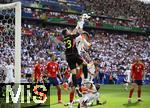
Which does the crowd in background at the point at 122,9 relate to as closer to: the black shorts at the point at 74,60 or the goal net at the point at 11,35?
the goal net at the point at 11,35

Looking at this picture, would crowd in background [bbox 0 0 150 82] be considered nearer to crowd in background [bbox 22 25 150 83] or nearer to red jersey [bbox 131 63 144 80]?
crowd in background [bbox 22 25 150 83]

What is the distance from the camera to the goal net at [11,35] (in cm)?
1267

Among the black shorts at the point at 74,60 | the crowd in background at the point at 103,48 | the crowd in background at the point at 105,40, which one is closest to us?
the black shorts at the point at 74,60

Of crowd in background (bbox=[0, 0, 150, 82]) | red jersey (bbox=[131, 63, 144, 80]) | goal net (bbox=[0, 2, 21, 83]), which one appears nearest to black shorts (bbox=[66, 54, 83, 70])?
goal net (bbox=[0, 2, 21, 83])

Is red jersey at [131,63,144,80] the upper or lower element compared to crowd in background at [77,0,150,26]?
lower

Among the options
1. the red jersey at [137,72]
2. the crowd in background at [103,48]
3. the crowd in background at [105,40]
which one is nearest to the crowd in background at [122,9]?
the crowd in background at [105,40]

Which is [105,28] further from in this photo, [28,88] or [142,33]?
[28,88]

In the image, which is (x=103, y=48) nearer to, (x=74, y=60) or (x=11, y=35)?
(x=11, y=35)

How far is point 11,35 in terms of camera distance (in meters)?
15.1

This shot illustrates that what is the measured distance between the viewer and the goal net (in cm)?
1267

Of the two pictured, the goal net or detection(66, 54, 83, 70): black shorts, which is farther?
detection(66, 54, 83, 70): black shorts

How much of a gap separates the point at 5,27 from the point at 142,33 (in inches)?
1681

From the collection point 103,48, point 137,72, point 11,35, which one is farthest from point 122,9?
point 11,35

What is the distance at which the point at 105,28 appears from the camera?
2074 inches
